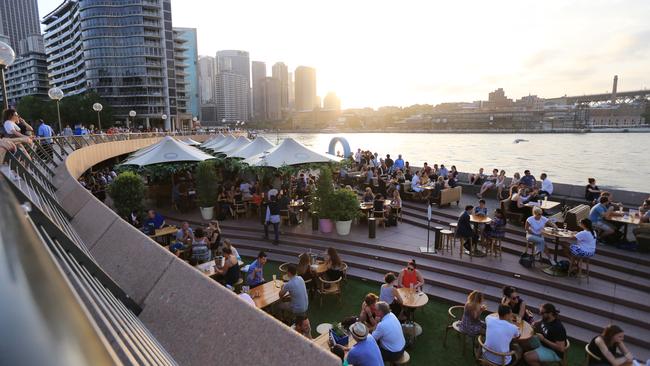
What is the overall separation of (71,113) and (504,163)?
7489 centimetres

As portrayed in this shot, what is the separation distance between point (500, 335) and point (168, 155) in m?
14.0

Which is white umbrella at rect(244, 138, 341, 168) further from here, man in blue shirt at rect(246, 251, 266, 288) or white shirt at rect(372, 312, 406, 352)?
white shirt at rect(372, 312, 406, 352)

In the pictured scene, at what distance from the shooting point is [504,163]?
5634cm

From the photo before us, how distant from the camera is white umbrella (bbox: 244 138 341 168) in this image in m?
14.6

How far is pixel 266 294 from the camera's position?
291 inches

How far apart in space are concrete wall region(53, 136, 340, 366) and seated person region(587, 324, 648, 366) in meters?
5.08

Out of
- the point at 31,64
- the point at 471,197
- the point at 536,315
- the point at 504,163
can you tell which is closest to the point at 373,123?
the point at 504,163

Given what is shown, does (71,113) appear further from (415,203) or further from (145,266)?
(145,266)

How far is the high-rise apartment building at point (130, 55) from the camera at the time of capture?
293 feet

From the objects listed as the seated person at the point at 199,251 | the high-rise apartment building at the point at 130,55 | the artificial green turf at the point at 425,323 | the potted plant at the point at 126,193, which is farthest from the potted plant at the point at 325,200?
the high-rise apartment building at the point at 130,55

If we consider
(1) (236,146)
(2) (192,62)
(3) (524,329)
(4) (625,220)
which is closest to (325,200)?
(3) (524,329)

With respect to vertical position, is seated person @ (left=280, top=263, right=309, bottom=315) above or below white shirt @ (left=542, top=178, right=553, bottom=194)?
below

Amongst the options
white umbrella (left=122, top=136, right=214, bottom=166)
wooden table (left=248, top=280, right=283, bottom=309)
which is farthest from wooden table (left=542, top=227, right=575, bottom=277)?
white umbrella (left=122, top=136, right=214, bottom=166)

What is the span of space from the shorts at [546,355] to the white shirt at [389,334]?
2.21 metres
